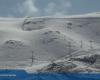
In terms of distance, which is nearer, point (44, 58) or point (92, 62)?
point (92, 62)

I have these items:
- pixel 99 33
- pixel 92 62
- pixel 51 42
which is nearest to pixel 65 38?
pixel 51 42

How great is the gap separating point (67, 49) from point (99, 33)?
866 cm

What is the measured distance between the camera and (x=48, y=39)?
5091 cm

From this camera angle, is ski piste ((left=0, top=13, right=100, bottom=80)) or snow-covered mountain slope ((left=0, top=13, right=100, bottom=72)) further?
snow-covered mountain slope ((left=0, top=13, right=100, bottom=72))

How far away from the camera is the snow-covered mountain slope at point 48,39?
155 ft

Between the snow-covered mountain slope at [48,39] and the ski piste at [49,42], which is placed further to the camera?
the snow-covered mountain slope at [48,39]

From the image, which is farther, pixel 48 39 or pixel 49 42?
pixel 48 39

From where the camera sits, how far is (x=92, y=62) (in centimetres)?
3972

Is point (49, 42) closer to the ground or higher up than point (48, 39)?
closer to the ground

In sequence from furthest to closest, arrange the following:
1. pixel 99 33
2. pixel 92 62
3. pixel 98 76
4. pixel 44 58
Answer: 1. pixel 99 33
2. pixel 44 58
3. pixel 92 62
4. pixel 98 76

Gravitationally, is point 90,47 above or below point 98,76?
above

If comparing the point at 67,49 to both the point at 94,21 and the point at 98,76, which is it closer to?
the point at 94,21

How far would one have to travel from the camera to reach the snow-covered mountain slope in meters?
47.2

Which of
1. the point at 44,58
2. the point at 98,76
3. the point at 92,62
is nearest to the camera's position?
the point at 98,76
